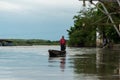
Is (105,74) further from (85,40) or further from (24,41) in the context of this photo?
(24,41)

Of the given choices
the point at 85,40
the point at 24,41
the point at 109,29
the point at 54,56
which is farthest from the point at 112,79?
the point at 24,41

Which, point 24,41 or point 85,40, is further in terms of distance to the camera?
point 24,41

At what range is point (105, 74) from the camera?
24.1m

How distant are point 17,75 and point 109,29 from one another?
71223 mm

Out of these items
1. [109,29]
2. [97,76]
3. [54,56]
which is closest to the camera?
[97,76]

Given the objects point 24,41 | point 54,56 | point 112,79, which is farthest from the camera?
point 24,41

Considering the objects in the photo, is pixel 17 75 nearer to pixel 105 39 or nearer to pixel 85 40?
pixel 105 39

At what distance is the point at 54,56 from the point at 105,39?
54.5 meters

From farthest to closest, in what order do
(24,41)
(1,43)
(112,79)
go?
(24,41) < (1,43) < (112,79)

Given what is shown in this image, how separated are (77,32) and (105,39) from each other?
30.6 m

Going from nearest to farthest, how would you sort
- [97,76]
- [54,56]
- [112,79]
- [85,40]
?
[112,79]
[97,76]
[54,56]
[85,40]

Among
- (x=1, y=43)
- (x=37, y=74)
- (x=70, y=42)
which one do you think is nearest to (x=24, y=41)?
(x=1, y=43)

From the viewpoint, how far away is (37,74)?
957 inches

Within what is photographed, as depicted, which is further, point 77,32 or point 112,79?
point 77,32
